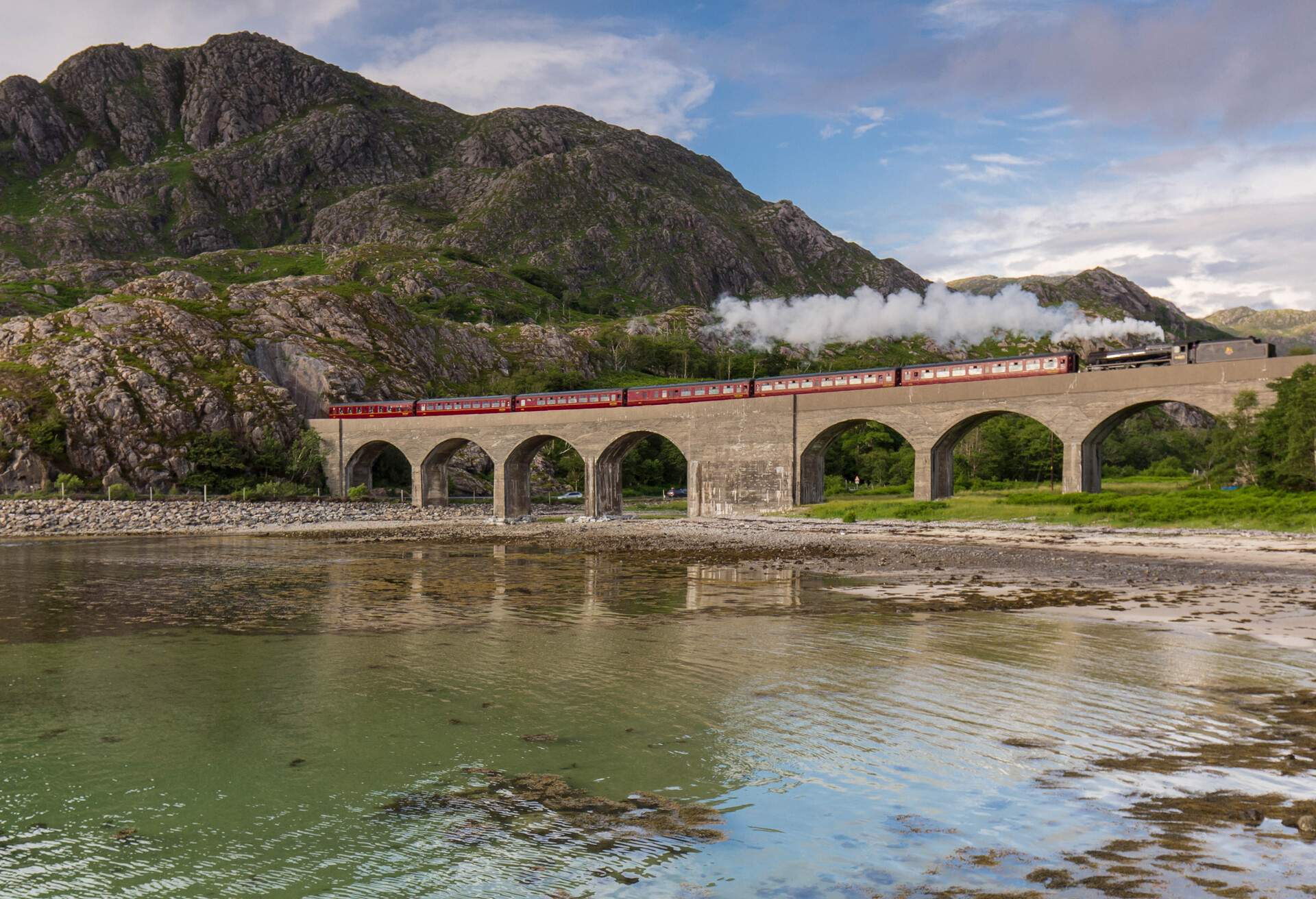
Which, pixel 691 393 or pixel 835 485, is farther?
pixel 835 485

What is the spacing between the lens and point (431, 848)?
6273mm

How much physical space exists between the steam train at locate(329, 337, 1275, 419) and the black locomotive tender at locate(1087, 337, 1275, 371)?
30 millimetres

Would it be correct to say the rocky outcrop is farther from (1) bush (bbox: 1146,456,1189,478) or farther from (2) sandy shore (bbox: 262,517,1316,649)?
(1) bush (bbox: 1146,456,1189,478)

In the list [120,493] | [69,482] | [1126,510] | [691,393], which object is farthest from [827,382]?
[69,482]

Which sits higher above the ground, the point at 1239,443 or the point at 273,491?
the point at 1239,443

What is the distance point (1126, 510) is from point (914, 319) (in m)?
66.2

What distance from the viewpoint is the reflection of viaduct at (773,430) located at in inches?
1545

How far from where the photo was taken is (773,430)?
1967 inches

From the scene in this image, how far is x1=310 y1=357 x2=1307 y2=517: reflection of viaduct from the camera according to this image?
129ft

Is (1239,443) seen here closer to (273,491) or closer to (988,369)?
(988,369)

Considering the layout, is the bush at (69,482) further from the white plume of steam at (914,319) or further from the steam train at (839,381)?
the white plume of steam at (914,319)

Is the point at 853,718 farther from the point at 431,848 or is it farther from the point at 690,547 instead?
the point at 690,547

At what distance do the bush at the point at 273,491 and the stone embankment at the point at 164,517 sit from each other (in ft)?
6.75

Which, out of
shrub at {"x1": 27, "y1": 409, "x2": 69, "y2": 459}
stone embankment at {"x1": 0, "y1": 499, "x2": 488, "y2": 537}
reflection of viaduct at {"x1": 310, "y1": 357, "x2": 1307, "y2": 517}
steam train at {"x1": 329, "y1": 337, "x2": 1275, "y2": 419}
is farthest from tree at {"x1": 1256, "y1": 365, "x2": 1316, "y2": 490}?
shrub at {"x1": 27, "y1": 409, "x2": 69, "y2": 459}
